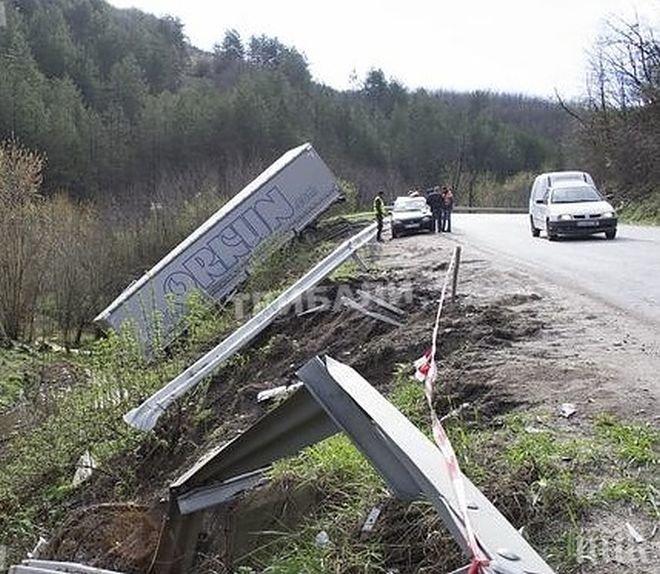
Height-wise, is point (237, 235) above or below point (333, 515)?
below

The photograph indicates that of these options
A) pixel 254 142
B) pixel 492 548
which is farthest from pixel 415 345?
pixel 254 142

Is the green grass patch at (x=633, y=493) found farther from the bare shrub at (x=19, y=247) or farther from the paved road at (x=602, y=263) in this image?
the bare shrub at (x=19, y=247)

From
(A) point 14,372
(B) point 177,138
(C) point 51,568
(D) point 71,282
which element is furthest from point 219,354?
(B) point 177,138

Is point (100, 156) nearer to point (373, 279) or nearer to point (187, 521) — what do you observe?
point (373, 279)

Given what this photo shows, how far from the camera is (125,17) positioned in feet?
342

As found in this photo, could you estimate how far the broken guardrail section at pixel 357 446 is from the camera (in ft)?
8.85

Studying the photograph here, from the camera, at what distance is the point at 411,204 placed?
26062 millimetres

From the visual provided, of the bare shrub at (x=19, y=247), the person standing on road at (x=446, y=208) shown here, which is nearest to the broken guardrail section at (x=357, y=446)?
the bare shrub at (x=19, y=247)

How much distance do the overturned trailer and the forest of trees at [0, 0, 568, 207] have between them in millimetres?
27072

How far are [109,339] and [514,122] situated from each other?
3735 inches

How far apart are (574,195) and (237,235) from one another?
8398mm

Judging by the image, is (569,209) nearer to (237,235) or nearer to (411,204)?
(411,204)

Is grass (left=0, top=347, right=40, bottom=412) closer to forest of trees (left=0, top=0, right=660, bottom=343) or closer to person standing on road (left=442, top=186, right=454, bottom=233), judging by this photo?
forest of trees (left=0, top=0, right=660, bottom=343)

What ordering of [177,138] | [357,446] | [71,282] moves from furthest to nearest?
[177,138], [71,282], [357,446]
